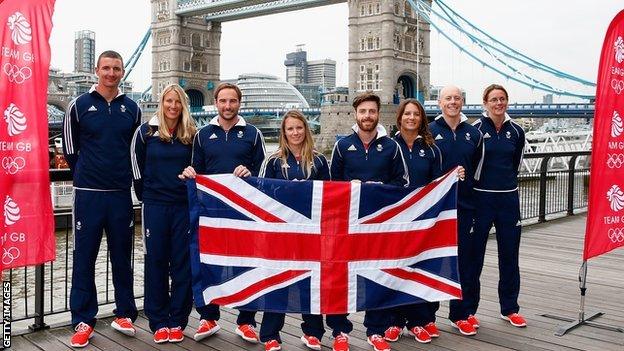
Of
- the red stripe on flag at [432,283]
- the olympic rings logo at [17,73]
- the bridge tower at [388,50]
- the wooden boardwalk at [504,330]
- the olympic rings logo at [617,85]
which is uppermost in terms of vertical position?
the bridge tower at [388,50]

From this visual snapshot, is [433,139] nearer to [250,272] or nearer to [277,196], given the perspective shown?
[277,196]

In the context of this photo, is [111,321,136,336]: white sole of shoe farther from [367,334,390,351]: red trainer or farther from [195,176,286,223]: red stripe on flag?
[367,334,390,351]: red trainer

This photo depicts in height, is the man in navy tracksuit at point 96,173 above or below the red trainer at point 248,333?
above

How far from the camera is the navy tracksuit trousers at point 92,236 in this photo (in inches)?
148

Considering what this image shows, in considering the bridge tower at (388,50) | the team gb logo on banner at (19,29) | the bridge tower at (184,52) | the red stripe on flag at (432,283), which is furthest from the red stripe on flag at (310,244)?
the bridge tower at (184,52)

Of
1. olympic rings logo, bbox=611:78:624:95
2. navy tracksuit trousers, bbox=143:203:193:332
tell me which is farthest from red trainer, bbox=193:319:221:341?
olympic rings logo, bbox=611:78:624:95

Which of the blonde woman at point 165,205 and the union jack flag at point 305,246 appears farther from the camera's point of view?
the blonde woman at point 165,205

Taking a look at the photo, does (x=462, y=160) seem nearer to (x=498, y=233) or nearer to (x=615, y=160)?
(x=498, y=233)

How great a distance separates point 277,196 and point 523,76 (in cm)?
5005

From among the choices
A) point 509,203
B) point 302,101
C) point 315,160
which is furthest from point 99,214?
point 302,101

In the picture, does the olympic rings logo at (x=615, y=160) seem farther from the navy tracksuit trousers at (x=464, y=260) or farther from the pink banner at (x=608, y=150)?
the navy tracksuit trousers at (x=464, y=260)

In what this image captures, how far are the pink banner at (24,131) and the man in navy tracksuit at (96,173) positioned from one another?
325 millimetres

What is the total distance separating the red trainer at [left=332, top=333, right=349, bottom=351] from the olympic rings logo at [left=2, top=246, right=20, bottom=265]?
5.80ft

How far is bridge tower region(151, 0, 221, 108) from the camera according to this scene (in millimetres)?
78125
